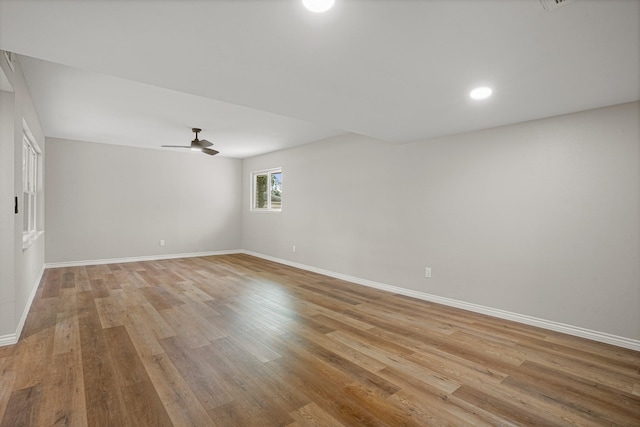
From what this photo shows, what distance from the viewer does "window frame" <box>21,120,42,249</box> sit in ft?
12.7

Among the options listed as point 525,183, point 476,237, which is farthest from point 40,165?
point 525,183

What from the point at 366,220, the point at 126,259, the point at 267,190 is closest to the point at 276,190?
the point at 267,190

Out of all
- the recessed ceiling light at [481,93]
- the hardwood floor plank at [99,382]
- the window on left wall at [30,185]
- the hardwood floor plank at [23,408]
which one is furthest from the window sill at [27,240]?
the recessed ceiling light at [481,93]

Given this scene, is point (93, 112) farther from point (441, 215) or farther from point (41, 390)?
point (441, 215)

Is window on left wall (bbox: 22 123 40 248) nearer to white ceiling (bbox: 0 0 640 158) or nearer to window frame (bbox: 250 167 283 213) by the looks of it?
white ceiling (bbox: 0 0 640 158)

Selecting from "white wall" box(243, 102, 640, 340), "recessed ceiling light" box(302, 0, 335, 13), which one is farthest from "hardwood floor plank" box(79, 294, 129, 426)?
"white wall" box(243, 102, 640, 340)

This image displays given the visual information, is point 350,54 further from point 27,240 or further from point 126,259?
point 126,259

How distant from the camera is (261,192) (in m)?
7.68

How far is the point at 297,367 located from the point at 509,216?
2831mm

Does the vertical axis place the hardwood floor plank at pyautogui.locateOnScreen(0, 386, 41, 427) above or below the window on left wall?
below

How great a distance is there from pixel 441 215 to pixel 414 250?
63 centimetres

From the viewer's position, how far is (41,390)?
76.8 inches

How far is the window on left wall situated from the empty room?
65mm

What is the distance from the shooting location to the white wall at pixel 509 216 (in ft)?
9.18
